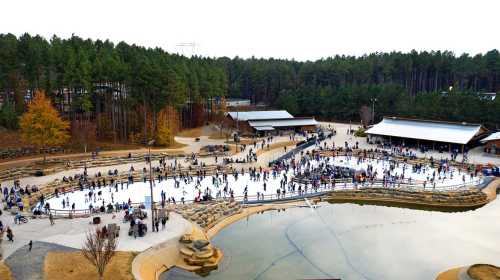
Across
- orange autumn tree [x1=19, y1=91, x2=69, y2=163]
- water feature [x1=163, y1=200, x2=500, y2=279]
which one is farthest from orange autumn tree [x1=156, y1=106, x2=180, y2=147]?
water feature [x1=163, y1=200, x2=500, y2=279]

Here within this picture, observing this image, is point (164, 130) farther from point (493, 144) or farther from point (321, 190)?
point (493, 144)

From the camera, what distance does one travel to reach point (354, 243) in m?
27.2

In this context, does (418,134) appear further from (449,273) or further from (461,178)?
(449,273)

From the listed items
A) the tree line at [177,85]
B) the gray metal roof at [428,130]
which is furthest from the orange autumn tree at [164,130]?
the gray metal roof at [428,130]

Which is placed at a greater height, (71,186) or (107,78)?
(107,78)

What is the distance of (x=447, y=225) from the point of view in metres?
31.0

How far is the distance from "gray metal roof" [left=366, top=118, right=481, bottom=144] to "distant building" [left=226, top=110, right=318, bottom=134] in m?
15.1

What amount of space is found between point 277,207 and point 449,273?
14.7m

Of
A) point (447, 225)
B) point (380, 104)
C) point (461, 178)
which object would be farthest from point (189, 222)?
point (380, 104)

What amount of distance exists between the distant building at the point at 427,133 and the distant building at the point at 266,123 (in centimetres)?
1396

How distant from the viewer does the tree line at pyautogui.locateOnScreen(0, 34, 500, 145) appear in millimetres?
54156

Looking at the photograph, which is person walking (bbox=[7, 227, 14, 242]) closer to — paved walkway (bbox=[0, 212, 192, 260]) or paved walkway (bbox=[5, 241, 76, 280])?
paved walkway (bbox=[0, 212, 192, 260])

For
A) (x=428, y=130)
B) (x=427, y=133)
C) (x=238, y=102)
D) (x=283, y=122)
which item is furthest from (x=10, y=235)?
(x=238, y=102)

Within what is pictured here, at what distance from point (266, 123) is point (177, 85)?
19.1 metres
